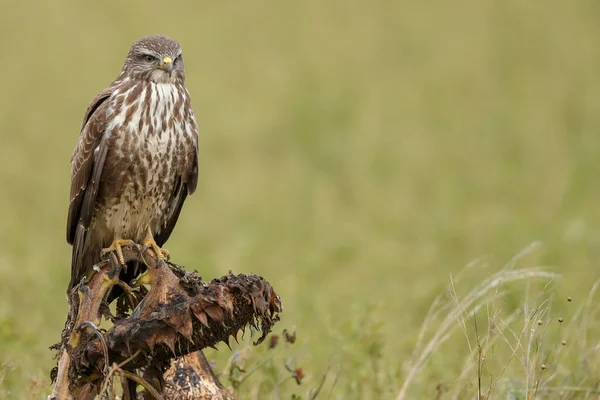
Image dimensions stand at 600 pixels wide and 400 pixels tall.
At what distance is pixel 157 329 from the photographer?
121 inches

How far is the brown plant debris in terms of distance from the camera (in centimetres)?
308

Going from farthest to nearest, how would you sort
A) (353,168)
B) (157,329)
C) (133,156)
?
1. (353,168)
2. (133,156)
3. (157,329)

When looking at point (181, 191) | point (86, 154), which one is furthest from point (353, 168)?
point (86, 154)

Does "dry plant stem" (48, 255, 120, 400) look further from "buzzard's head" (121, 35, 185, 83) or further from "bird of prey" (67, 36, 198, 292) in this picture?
"buzzard's head" (121, 35, 185, 83)

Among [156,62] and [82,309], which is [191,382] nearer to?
[82,309]

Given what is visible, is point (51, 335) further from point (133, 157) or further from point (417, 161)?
point (417, 161)

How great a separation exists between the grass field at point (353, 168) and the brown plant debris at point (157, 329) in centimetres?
86

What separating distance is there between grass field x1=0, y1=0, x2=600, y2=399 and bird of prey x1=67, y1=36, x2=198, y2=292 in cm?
60

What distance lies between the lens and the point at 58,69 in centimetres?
1405

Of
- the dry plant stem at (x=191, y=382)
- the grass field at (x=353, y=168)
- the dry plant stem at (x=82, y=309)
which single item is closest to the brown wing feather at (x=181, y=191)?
the grass field at (x=353, y=168)

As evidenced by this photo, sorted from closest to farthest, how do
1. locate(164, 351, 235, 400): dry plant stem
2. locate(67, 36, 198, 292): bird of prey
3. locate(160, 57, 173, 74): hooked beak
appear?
locate(164, 351, 235, 400): dry plant stem → locate(67, 36, 198, 292): bird of prey → locate(160, 57, 173, 74): hooked beak

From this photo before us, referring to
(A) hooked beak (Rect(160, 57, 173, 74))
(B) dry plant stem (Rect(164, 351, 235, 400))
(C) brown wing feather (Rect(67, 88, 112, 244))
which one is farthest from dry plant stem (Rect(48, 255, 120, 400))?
(A) hooked beak (Rect(160, 57, 173, 74))

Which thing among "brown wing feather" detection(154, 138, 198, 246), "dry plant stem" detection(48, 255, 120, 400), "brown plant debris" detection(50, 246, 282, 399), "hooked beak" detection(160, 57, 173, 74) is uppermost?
"hooked beak" detection(160, 57, 173, 74)

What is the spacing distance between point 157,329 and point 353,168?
27.1ft
